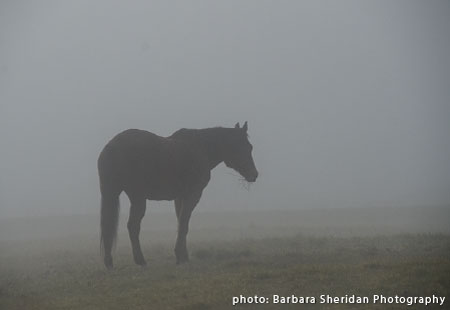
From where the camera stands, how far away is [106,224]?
1519 centimetres

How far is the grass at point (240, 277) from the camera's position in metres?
10.5

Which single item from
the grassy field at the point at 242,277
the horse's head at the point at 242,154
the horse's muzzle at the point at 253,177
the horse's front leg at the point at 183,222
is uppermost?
the horse's head at the point at 242,154

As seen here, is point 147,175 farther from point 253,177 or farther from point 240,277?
point 240,277

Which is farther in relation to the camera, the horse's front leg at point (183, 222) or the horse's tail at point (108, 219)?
the horse's front leg at point (183, 222)

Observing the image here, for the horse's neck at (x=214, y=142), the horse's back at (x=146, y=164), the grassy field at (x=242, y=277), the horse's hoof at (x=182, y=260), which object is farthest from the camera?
the horse's neck at (x=214, y=142)

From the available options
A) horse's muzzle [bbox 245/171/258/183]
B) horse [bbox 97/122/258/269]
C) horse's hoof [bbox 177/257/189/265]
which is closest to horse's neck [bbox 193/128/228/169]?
horse [bbox 97/122/258/269]

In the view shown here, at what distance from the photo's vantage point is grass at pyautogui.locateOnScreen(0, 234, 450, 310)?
1054cm

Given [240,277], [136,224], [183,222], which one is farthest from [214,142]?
[240,277]

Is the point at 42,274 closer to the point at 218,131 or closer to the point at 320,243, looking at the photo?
the point at 218,131

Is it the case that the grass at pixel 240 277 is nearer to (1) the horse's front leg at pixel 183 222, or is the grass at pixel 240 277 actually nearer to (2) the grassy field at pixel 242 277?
(2) the grassy field at pixel 242 277

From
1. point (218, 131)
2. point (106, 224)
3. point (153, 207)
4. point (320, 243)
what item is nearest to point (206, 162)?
point (218, 131)

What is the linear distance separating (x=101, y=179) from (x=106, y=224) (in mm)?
1287

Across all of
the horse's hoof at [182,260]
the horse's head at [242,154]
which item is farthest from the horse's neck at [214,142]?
the horse's hoof at [182,260]

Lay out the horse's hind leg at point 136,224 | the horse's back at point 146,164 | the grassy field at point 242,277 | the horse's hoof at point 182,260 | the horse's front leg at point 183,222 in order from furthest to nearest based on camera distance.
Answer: the horse's front leg at point 183,222
the horse's hoof at point 182,260
the horse's hind leg at point 136,224
the horse's back at point 146,164
the grassy field at point 242,277
